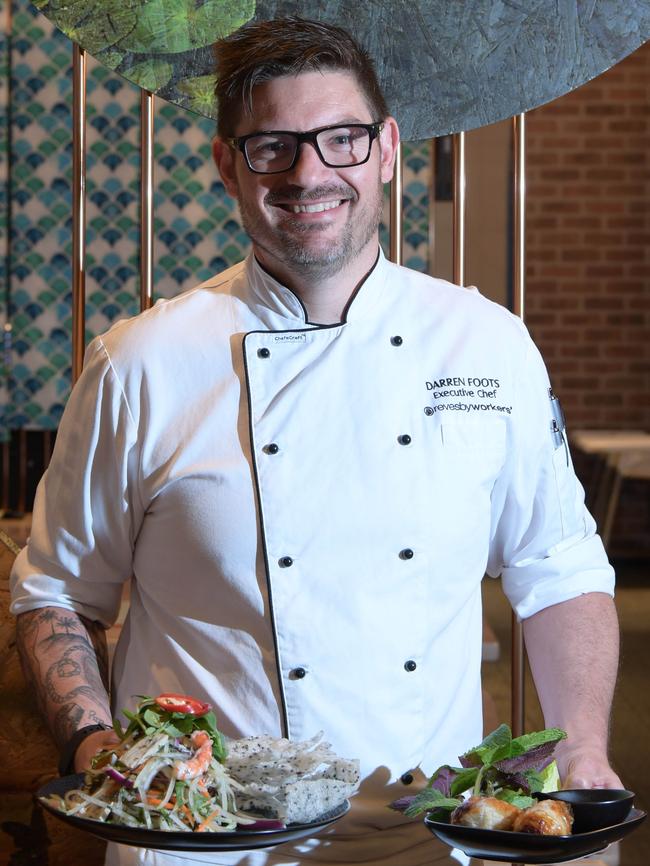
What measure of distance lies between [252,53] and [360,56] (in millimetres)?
134

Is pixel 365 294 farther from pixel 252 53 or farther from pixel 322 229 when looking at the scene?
pixel 252 53

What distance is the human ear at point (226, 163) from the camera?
145 centimetres

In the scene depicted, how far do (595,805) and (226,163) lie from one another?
0.86 metres

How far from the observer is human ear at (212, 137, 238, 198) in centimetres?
145

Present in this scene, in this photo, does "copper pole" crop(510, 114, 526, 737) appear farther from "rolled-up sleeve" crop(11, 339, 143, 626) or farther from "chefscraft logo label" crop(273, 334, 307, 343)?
"rolled-up sleeve" crop(11, 339, 143, 626)

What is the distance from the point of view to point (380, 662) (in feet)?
4.45

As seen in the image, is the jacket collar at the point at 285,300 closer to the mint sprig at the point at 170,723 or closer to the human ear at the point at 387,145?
the human ear at the point at 387,145

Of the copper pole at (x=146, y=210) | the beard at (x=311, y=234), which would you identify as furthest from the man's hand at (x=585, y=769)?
the copper pole at (x=146, y=210)

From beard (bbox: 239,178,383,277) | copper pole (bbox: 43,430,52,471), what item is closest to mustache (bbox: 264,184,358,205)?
beard (bbox: 239,178,383,277)

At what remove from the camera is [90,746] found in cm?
126

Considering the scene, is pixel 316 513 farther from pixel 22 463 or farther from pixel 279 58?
pixel 22 463

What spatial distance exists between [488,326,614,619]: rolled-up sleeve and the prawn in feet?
1.80

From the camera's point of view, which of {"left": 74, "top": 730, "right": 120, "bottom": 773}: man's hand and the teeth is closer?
{"left": 74, "top": 730, "right": 120, "bottom": 773}: man's hand

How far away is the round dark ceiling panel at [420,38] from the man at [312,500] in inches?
5.8
